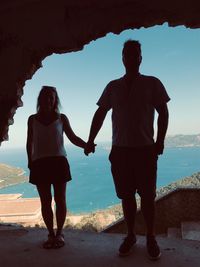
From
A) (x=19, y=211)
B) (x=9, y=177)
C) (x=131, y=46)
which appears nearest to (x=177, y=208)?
(x=131, y=46)

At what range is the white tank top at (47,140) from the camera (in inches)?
115

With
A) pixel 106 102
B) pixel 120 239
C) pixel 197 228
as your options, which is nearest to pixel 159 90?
pixel 106 102

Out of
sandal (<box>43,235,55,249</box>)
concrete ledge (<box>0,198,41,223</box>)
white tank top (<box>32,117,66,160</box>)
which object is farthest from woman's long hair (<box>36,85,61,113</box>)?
concrete ledge (<box>0,198,41,223</box>)

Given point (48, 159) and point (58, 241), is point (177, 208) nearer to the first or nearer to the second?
point (58, 241)

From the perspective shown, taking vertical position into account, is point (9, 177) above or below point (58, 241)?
below

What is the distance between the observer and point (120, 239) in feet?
10.7

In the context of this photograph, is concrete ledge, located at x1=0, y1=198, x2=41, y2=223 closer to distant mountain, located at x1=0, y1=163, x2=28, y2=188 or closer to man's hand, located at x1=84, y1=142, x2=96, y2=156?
man's hand, located at x1=84, y1=142, x2=96, y2=156

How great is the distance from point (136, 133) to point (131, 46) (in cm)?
71

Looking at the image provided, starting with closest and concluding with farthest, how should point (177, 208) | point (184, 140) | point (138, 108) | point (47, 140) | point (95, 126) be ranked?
point (138, 108) < point (95, 126) < point (47, 140) < point (177, 208) < point (184, 140)

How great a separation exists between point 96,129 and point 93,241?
121cm

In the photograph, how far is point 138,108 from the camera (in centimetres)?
251

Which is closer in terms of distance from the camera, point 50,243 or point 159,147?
point 159,147

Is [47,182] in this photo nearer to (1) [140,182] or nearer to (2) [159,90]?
(1) [140,182]

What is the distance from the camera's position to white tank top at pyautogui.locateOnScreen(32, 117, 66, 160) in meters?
2.92
